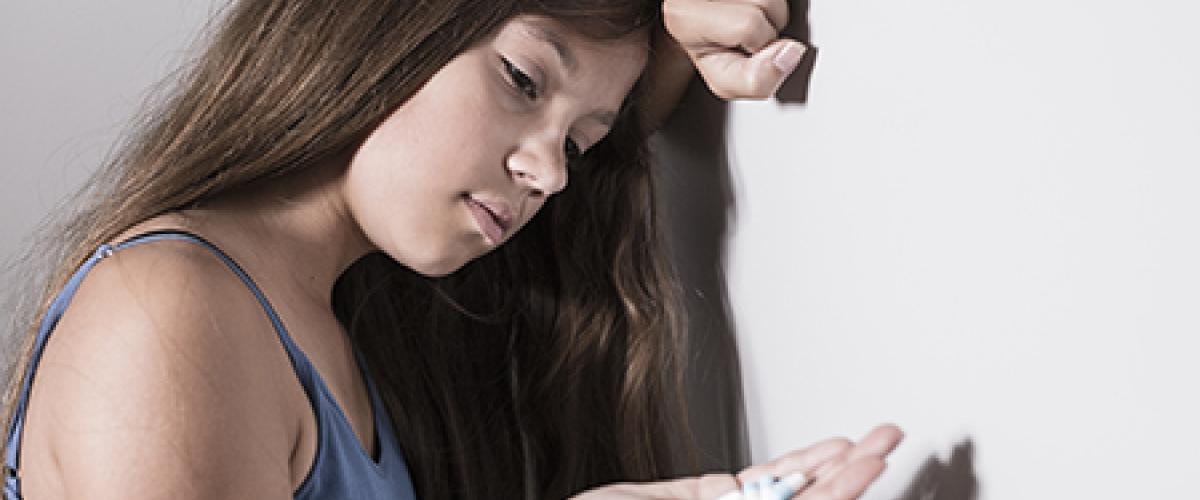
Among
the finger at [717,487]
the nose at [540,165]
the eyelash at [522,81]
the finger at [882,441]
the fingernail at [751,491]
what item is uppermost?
the eyelash at [522,81]

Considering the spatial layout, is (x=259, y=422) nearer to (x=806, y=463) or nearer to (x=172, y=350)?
(x=172, y=350)

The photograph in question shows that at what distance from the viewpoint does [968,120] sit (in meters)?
0.75

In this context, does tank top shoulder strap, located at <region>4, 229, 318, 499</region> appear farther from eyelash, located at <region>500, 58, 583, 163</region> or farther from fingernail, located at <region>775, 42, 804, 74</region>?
fingernail, located at <region>775, 42, 804, 74</region>

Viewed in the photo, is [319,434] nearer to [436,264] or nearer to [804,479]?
[436,264]

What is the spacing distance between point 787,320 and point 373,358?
0.44 m

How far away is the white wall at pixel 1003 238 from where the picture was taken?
0.62 m

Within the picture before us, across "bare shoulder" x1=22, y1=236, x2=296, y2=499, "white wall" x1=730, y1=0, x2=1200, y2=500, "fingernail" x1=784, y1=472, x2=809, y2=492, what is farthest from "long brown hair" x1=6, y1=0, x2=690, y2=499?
"fingernail" x1=784, y1=472, x2=809, y2=492

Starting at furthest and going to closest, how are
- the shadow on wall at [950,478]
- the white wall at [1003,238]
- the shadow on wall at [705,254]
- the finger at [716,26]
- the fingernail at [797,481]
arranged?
the shadow on wall at [705,254] → the finger at [716,26] → the fingernail at [797,481] → the shadow on wall at [950,478] → the white wall at [1003,238]

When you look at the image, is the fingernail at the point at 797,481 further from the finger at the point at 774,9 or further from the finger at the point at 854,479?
the finger at the point at 774,9

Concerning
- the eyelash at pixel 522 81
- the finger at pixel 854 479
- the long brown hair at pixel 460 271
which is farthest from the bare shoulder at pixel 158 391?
the finger at pixel 854 479

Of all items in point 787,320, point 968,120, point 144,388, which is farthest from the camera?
point 787,320

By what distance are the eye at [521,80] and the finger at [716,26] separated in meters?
0.12

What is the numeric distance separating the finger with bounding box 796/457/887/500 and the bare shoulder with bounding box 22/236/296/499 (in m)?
0.35

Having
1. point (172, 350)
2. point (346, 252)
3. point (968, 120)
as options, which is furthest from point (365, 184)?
point (968, 120)
